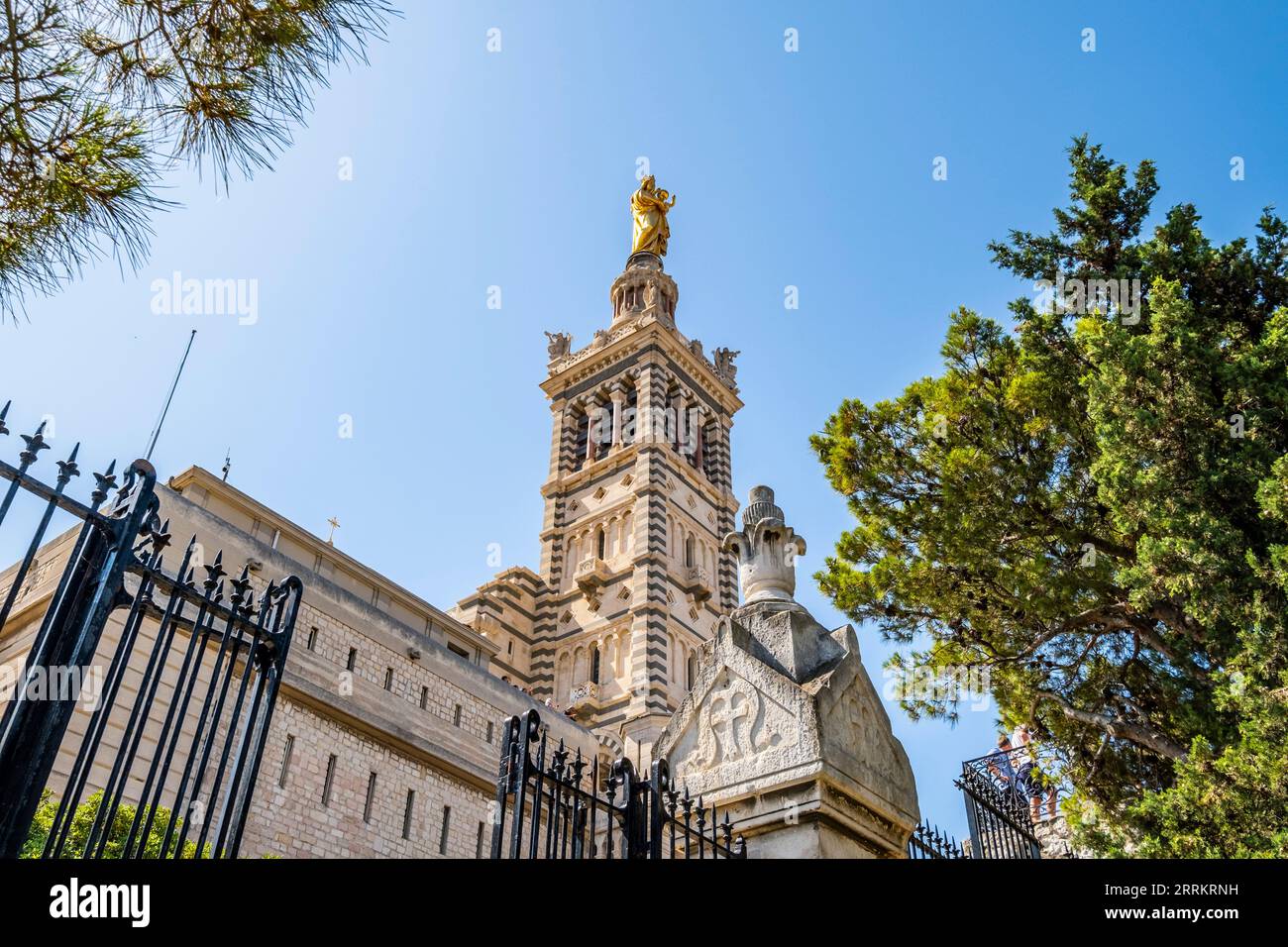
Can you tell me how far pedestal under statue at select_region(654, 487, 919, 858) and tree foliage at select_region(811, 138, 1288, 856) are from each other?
425 centimetres

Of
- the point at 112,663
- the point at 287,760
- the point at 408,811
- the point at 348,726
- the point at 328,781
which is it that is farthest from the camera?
the point at 408,811

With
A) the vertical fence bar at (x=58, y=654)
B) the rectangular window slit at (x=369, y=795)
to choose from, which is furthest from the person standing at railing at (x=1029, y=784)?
the rectangular window slit at (x=369, y=795)

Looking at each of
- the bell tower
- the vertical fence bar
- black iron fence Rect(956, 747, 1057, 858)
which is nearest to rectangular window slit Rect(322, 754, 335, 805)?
black iron fence Rect(956, 747, 1057, 858)

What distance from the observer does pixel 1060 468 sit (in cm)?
1084

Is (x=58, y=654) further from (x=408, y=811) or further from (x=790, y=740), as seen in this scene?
(x=408, y=811)

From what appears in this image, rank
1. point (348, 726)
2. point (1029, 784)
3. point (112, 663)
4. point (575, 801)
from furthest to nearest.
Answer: point (348, 726)
point (1029, 784)
point (575, 801)
point (112, 663)

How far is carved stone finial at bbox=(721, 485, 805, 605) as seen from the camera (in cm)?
641

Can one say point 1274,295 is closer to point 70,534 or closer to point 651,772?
point 651,772

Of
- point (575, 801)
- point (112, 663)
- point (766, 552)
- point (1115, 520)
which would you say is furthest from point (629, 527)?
point (112, 663)

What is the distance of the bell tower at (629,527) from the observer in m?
37.3

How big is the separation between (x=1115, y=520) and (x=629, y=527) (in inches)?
1250

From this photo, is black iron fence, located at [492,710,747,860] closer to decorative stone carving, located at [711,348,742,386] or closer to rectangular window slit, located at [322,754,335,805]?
rectangular window slit, located at [322,754,335,805]

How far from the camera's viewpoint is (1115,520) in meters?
9.67
